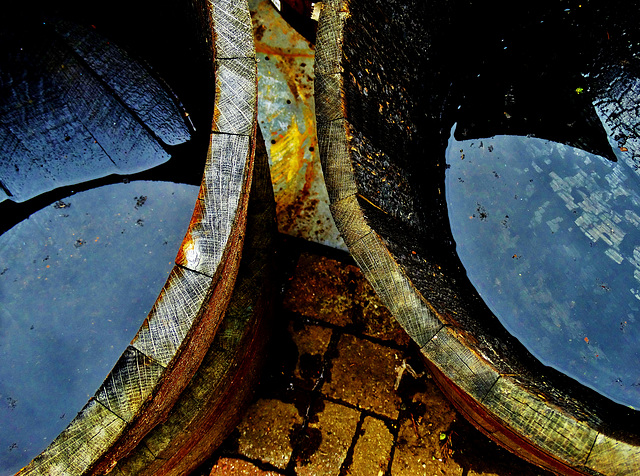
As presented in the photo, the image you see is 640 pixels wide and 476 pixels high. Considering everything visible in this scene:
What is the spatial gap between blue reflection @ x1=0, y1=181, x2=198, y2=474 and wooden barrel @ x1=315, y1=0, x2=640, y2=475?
3.97 feet

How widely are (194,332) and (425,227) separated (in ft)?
4.65

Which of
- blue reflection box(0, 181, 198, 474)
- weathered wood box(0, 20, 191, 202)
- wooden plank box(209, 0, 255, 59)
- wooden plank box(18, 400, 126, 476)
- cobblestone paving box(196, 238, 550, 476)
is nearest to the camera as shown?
wooden plank box(18, 400, 126, 476)

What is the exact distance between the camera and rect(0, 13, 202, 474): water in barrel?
2.38 meters

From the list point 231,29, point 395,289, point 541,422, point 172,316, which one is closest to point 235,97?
point 231,29

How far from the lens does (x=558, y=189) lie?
2670mm

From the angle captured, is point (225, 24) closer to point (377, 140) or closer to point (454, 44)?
point (377, 140)

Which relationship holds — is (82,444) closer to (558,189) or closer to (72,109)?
(72,109)

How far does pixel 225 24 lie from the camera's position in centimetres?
174

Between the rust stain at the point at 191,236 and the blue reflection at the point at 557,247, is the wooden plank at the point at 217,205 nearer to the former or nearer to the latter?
the rust stain at the point at 191,236

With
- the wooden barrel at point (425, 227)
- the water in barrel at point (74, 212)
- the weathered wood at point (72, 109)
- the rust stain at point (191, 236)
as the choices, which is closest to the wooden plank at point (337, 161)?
the wooden barrel at point (425, 227)

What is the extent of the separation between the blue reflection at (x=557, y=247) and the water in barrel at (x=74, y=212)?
66.0 inches

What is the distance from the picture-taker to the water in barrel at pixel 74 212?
7.81 feet

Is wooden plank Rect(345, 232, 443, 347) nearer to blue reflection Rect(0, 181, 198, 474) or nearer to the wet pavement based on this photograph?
the wet pavement

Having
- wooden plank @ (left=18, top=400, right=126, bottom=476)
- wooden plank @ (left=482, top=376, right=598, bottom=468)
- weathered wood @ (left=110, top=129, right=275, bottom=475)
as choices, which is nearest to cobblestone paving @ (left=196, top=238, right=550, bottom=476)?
weathered wood @ (left=110, top=129, right=275, bottom=475)
